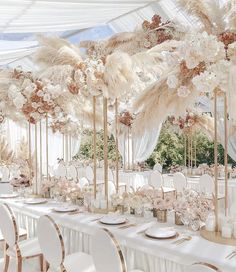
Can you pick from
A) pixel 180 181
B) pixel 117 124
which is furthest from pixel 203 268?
pixel 180 181

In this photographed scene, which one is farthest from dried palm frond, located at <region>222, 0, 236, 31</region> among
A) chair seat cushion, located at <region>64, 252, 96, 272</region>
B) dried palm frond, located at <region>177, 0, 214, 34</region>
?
chair seat cushion, located at <region>64, 252, 96, 272</region>

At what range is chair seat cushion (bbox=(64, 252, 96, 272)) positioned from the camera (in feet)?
12.5

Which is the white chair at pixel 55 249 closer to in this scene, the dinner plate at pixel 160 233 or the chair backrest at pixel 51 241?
the chair backrest at pixel 51 241

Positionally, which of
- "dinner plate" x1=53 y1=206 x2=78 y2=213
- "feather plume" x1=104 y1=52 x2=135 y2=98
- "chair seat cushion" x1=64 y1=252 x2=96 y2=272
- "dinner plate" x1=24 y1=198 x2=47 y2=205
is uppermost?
"feather plume" x1=104 y1=52 x2=135 y2=98

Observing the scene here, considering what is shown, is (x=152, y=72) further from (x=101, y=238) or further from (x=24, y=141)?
(x=24, y=141)

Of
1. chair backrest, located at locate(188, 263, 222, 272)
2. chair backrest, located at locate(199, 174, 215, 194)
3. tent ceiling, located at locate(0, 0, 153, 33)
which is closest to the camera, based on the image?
chair backrest, located at locate(188, 263, 222, 272)

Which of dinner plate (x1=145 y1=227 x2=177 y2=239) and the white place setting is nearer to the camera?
the white place setting

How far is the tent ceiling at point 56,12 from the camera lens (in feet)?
22.2

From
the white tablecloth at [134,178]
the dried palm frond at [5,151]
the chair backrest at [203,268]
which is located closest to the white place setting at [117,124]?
the chair backrest at [203,268]

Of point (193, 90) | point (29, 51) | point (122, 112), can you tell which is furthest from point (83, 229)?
point (29, 51)

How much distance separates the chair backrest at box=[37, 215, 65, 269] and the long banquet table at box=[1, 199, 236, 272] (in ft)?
1.77

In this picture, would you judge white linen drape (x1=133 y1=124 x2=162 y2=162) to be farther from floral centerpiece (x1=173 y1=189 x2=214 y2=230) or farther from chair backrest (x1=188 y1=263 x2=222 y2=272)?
chair backrest (x1=188 y1=263 x2=222 y2=272)

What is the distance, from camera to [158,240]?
11.8 ft

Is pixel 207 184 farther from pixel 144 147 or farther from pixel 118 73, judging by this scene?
pixel 144 147
